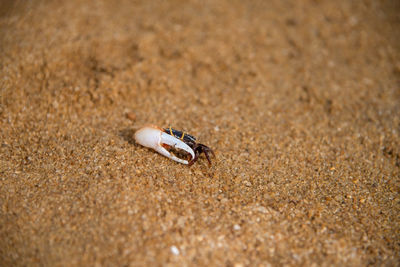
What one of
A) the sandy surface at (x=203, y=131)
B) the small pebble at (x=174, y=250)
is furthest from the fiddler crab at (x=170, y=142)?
the small pebble at (x=174, y=250)

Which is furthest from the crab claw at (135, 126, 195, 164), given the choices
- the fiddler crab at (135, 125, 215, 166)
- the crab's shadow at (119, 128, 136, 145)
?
the crab's shadow at (119, 128, 136, 145)

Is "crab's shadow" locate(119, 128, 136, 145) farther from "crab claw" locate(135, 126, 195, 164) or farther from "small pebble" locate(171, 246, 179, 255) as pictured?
"small pebble" locate(171, 246, 179, 255)

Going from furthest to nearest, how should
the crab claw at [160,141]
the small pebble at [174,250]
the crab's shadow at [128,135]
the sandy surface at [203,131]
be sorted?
the crab's shadow at [128,135], the crab claw at [160,141], the sandy surface at [203,131], the small pebble at [174,250]

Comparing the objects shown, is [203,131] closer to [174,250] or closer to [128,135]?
[128,135]

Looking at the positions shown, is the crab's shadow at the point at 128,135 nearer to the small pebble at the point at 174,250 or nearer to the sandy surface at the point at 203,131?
the sandy surface at the point at 203,131

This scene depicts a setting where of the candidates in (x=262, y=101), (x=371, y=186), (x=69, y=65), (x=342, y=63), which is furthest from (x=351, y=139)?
(x=69, y=65)

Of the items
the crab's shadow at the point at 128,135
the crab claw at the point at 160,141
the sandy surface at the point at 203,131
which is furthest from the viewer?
the crab's shadow at the point at 128,135
